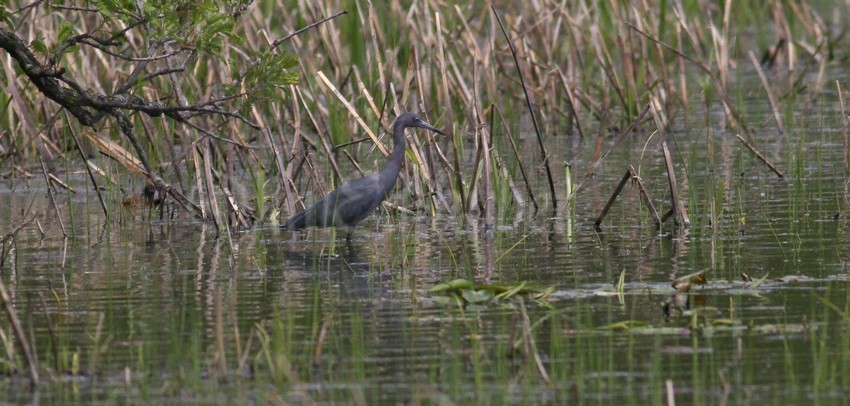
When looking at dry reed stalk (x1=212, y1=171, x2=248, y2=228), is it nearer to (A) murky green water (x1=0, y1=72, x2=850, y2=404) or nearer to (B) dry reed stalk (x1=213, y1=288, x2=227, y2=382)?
(A) murky green water (x1=0, y1=72, x2=850, y2=404)

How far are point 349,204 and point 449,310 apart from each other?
3.23 metres

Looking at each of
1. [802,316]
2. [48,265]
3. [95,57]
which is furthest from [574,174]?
[802,316]

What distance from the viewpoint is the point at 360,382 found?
17.3 feet

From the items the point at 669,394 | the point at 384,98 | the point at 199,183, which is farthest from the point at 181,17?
the point at 669,394

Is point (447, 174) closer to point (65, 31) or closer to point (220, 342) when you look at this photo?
point (65, 31)

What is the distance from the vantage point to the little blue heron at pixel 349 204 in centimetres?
970

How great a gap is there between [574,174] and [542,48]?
3305mm

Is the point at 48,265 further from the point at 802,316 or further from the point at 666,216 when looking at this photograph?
the point at 802,316

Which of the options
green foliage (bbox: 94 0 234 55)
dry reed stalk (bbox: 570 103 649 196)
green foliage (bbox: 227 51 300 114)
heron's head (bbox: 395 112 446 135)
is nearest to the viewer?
green foliage (bbox: 94 0 234 55)

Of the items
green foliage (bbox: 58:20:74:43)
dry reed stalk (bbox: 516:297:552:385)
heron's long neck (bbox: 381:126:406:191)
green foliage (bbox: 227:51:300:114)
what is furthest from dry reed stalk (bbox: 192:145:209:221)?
dry reed stalk (bbox: 516:297:552:385)

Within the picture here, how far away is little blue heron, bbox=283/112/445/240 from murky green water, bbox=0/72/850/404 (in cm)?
18

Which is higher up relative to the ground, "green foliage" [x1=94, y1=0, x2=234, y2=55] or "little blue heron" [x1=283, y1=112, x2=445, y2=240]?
"green foliage" [x1=94, y1=0, x2=234, y2=55]

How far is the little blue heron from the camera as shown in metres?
9.70

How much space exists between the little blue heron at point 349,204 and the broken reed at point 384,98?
0.27m
